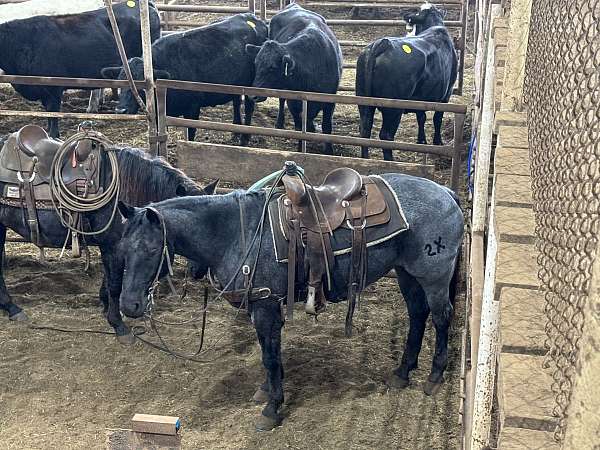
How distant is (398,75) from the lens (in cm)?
878

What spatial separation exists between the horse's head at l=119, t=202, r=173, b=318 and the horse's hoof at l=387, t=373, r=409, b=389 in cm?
173

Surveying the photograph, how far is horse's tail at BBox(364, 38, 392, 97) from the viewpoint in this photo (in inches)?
344

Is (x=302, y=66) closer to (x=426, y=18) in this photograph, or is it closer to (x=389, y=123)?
(x=389, y=123)

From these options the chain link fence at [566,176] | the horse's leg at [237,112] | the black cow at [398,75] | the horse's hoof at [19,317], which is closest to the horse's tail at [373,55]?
the black cow at [398,75]

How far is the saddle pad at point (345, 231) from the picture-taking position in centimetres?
459

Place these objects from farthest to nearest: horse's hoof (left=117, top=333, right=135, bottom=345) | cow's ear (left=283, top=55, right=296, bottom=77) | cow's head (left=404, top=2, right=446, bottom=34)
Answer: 1. cow's head (left=404, top=2, right=446, bottom=34)
2. cow's ear (left=283, top=55, right=296, bottom=77)
3. horse's hoof (left=117, top=333, right=135, bottom=345)

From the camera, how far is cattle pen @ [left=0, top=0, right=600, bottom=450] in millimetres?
1823

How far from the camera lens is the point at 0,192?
5.54m

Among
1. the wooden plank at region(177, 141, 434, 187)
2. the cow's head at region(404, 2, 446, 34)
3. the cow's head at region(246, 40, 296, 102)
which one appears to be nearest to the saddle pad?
the wooden plank at region(177, 141, 434, 187)

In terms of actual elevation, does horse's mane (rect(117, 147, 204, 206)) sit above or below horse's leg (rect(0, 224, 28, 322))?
above

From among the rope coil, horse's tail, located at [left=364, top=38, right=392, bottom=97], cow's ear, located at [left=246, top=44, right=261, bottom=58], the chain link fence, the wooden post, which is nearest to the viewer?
the chain link fence

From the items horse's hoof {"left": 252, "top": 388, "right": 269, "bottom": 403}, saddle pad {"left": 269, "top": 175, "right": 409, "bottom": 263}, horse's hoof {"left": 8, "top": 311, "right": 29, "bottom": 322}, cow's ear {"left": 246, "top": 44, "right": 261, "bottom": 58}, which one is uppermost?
cow's ear {"left": 246, "top": 44, "right": 261, "bottom": 58}

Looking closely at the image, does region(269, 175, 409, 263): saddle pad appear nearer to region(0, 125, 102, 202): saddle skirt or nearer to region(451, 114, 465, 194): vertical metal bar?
region(0, 125, 102, 202): saddle skirt

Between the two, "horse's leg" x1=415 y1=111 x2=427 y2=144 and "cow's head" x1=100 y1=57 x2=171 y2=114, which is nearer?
"cow's head" x1=100 y1=57 x2=171 y2=114
